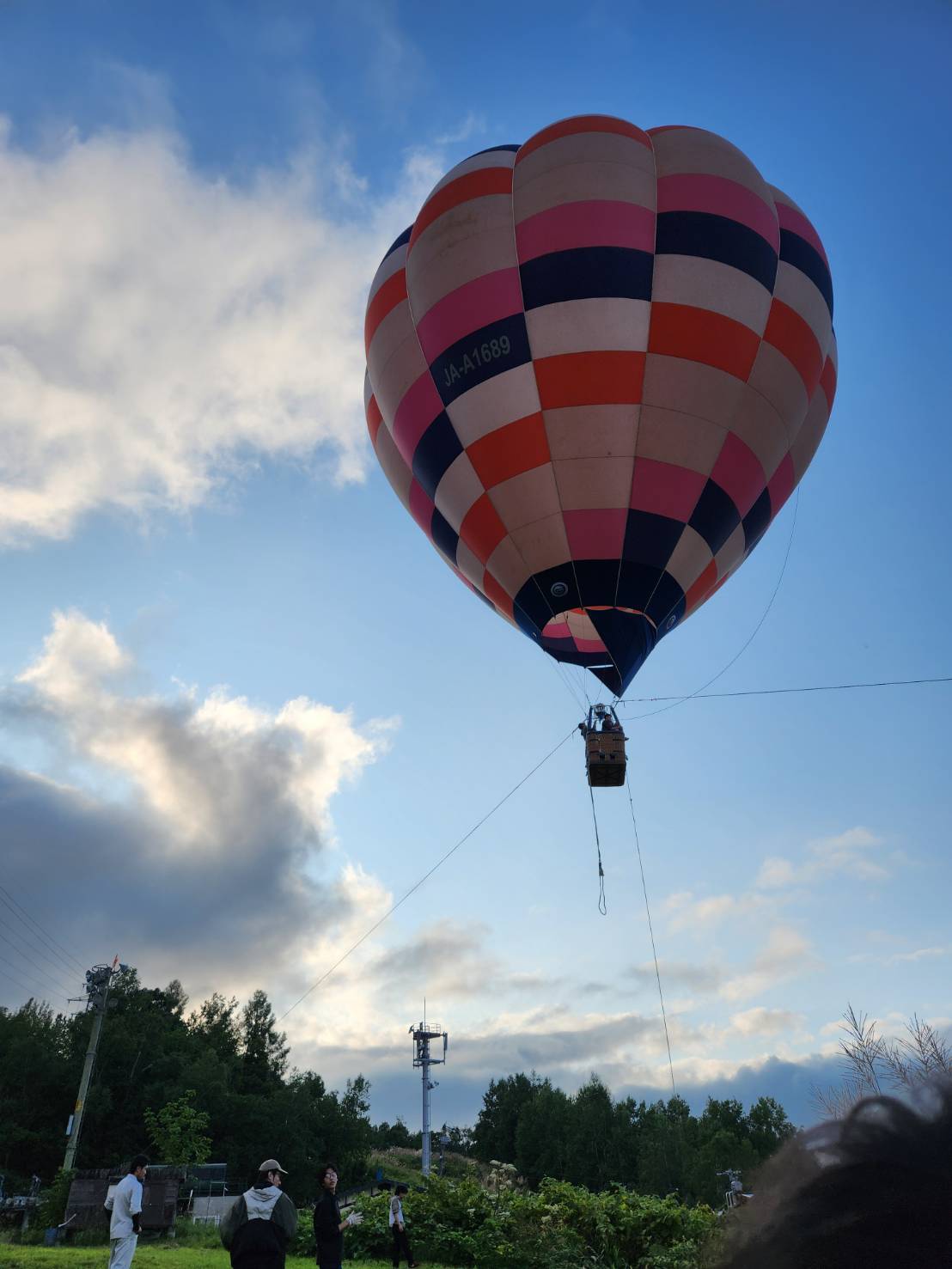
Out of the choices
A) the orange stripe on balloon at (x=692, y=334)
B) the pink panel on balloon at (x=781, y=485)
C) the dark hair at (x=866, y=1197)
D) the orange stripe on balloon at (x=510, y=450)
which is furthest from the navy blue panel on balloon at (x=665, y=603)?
the dark hair at (x=866, y=1197)

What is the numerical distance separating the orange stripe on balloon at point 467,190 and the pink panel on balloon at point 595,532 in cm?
586

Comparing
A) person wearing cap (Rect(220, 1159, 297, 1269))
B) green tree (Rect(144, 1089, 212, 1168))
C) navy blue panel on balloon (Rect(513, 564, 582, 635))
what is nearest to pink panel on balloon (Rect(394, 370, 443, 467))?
navy blue panel on balloon (Rect(513, 564, 582, 635))

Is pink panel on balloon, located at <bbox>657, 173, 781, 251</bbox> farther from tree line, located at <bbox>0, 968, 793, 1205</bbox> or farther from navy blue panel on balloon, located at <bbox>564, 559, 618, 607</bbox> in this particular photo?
tree line, located at <bbox>0, 968, 793, 1205</bbox>

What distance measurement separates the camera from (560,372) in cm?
1411

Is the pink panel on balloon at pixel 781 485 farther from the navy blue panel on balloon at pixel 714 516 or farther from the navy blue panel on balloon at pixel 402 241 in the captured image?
the navy blue panel on balloon at pixel 402 241

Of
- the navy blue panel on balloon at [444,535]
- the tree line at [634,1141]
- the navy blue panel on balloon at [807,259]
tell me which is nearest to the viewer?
the navy blue panel on balloon at [807,259]

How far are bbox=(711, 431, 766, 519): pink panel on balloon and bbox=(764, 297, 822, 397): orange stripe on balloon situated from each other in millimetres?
1816

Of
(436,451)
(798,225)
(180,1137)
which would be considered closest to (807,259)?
(798,225)

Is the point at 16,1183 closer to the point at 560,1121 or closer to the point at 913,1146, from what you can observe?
the point at 560,1121

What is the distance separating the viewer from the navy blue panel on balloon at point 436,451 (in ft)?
50.3

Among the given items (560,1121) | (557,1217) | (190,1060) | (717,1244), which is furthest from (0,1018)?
(717,1244)

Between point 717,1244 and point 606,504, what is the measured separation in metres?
13.4

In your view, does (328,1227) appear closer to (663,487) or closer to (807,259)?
(663,487)

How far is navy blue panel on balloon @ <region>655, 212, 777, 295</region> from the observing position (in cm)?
1424
